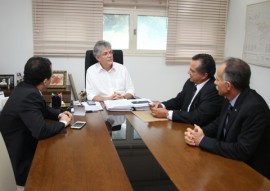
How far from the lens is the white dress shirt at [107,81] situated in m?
3.05

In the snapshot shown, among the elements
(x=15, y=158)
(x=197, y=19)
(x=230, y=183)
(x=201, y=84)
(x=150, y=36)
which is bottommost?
(x=15, y=158)

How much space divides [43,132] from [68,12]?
253 cm

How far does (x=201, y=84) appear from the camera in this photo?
217 centimetres

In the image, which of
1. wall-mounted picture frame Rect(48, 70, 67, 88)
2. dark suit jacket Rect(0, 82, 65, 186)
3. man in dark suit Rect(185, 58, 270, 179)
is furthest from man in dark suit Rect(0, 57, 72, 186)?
wall-mounted picture frame Rect(48, 70, 67, 88)

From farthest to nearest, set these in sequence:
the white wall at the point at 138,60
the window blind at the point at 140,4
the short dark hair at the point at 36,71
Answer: the window blind at the point at 140,4 < the white wall at the point at 138,60 < the short dark hair at the point at 36,71

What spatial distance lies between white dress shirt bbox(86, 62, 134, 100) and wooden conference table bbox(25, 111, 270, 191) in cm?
127

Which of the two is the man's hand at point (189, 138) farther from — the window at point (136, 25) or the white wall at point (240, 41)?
the window at point (136, 25)

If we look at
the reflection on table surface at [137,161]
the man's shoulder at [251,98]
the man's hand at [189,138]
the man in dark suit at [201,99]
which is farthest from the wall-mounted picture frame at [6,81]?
the man's shoulder at [251,98]

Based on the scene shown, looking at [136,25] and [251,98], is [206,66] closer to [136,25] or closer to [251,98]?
[251,98]

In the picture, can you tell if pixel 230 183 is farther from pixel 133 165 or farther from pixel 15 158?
pixel 15 158

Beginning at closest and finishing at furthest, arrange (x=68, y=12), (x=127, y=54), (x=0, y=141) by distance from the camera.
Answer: (x=0, y=141), (x=68, y=12), (x=127, y=54)

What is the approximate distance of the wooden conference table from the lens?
1190 mm

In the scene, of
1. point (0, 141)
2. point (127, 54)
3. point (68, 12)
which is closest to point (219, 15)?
point (127, 54)

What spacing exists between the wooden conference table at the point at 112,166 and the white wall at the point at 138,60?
2.27 metres
